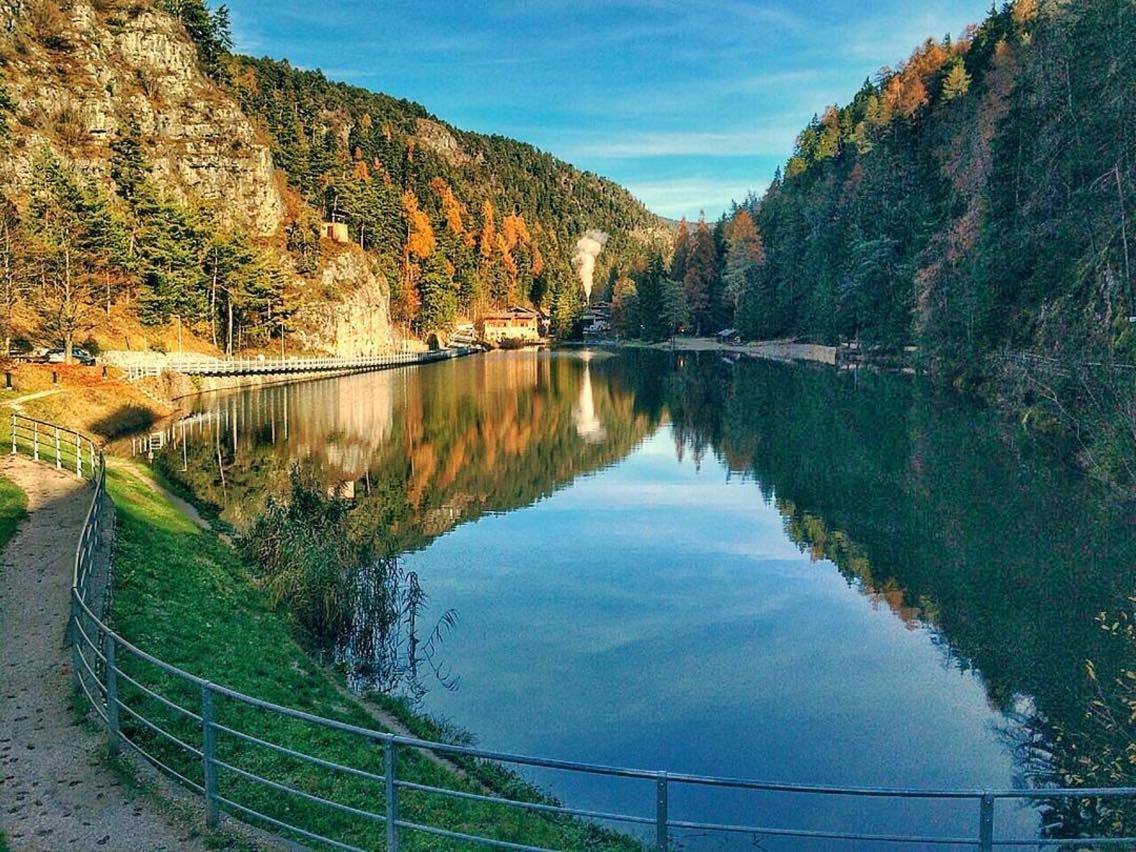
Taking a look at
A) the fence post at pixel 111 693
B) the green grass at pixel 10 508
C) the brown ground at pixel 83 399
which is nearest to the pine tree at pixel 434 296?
the brown ground at pixel 83 399

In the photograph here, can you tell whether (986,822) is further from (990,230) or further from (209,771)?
(990,230)

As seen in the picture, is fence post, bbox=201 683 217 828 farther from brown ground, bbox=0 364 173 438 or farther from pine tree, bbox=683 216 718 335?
pine tree, bbox=683 216 718 335

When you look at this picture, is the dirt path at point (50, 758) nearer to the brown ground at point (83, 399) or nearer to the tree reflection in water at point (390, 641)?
the tree reflection in water at point (390, 641)

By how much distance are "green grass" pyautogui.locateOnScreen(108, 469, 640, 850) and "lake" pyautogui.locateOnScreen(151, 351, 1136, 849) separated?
1925 mm

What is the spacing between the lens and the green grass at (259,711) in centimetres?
1046

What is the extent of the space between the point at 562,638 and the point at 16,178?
80.3 meters

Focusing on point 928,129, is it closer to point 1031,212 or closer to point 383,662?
point 1031,212

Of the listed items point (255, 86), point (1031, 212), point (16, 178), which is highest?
point (255, 86)

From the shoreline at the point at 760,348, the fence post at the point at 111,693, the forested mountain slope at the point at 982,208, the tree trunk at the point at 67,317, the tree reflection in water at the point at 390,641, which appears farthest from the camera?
the shoreline at the point at 760,348

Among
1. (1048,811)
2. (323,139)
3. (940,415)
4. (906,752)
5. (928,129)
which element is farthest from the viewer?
(323,139)

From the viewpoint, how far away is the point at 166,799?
887 centimetres

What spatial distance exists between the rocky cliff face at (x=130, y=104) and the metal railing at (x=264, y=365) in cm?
2005

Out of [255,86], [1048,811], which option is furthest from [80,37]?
[1048,811]

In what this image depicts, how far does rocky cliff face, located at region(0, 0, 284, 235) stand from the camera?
86188mm
